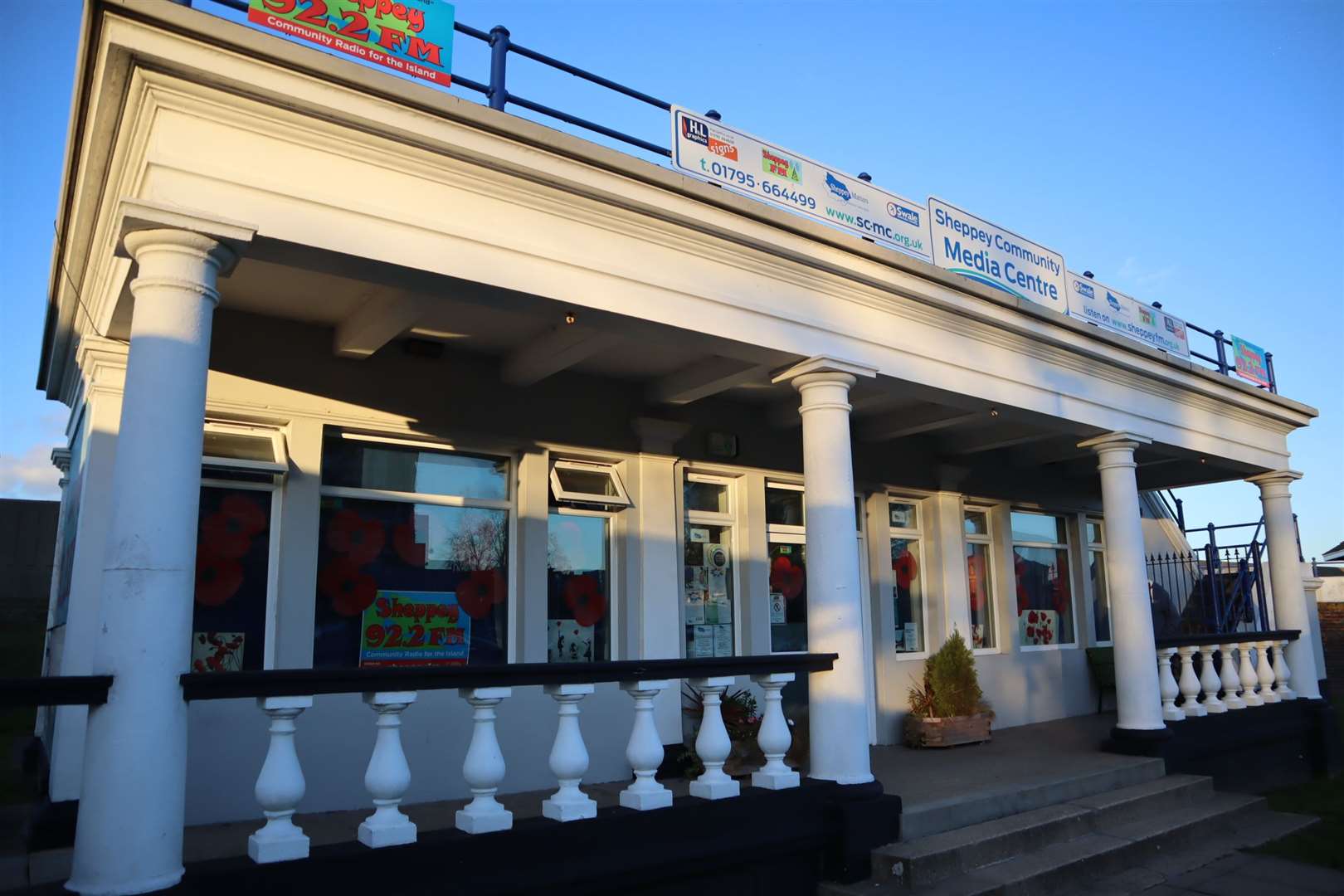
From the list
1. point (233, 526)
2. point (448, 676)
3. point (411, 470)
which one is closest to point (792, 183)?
point (411, 470)

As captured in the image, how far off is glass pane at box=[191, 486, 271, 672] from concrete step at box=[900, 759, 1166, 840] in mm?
4154

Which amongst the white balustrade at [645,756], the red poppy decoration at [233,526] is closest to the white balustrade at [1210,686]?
the white balustrade at [645,756]

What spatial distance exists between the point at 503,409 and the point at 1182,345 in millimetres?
7264

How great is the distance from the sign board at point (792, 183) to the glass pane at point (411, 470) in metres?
2.72

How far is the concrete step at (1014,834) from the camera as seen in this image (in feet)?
17.4

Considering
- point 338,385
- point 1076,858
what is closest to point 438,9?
point 338,385

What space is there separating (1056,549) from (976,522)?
173 centimetres

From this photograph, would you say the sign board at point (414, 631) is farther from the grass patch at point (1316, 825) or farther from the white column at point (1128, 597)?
the grass patch at point (1316, 825)

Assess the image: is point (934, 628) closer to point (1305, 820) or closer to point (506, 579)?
point (1305, 820)

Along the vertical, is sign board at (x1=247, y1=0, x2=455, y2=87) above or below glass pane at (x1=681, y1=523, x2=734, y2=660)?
above

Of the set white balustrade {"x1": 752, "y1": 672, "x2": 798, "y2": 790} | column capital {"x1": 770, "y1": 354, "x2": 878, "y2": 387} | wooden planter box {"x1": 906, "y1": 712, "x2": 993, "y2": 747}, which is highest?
column capital {"x1": 770, "y1": 354, "x2": 878, "y2": 387}

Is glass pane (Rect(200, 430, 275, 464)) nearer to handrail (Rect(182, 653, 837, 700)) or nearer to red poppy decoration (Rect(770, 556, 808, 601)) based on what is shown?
handrail (Rect(182, 653, 837, 700))

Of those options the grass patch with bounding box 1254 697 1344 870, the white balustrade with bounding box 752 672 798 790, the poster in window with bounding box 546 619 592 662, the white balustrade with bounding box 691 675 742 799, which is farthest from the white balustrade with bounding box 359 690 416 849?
the grass patch with bounding box 1254 697 1344 870

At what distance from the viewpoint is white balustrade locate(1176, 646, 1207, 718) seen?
8.88 metres
